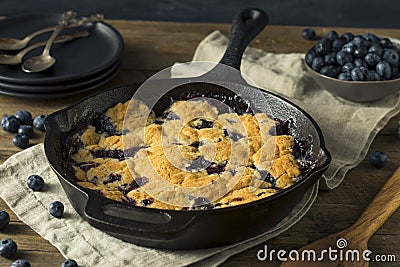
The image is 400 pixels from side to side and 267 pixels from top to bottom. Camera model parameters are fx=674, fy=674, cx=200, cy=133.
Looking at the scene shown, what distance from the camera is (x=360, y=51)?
7.54ft

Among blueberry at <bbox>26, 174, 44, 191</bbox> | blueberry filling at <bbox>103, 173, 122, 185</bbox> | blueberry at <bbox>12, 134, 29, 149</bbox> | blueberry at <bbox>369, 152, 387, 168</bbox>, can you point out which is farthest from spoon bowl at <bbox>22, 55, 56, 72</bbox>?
blueberry at <bbox>369, 152, 387, 168</bbox>

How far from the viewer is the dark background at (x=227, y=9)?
11.0 ft

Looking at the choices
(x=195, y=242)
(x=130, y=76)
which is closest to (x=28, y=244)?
(x=195, y=242)

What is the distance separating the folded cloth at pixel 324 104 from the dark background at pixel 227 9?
66 centimetres

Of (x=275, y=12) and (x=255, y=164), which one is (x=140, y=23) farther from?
(x=255, y=164)

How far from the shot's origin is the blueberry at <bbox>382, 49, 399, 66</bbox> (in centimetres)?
229

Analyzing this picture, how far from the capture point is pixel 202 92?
2.13 metres

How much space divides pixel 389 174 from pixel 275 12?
1590mm

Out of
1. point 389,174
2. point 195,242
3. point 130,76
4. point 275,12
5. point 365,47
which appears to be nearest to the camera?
point 195,242

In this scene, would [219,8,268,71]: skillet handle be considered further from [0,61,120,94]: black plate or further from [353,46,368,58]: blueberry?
[0,61,120,94]: black plate

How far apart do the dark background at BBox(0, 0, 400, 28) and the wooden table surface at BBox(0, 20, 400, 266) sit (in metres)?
0.49

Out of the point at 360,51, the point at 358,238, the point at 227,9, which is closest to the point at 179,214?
the point at 358,238

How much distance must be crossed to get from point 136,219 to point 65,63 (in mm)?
1104

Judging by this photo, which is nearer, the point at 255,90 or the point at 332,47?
the point at 255,90
